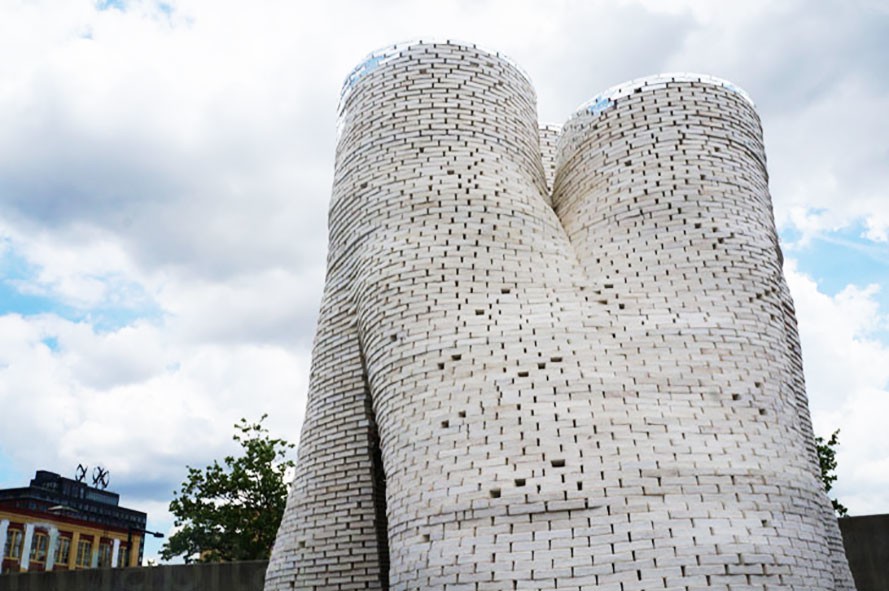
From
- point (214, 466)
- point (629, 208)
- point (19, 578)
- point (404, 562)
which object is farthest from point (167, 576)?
point (214, 466)

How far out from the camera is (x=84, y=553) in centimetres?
6041

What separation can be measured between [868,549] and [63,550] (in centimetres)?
5699

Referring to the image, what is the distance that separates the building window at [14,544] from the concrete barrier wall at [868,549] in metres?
53.8

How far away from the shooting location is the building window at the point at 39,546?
57.0 m

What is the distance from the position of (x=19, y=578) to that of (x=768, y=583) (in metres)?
13.4

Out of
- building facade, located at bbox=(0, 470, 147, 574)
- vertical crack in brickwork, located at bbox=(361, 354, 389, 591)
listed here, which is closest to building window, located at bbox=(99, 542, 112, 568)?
building facade, located at bbox=(0, 470, 147, 574)

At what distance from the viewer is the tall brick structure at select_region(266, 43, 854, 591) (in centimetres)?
625

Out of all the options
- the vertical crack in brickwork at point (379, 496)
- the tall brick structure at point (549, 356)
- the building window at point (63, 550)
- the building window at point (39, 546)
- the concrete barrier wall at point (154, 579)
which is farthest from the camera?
the building window at point (63, 550)

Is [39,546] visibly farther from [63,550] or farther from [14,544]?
[14,544]

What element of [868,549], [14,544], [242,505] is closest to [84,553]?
[14,544]

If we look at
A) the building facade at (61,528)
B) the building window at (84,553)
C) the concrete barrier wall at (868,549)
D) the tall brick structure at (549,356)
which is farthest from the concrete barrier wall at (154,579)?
the building window at (84,553)

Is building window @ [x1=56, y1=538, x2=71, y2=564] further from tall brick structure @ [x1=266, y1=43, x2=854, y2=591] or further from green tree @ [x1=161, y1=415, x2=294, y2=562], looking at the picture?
tall brick structure @ [x1=266, y1=43, x2=854, y2=591]

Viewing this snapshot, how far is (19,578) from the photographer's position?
1510cm

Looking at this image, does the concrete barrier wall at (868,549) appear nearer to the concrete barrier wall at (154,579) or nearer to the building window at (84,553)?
the concrete barrier wall at (154,579)
